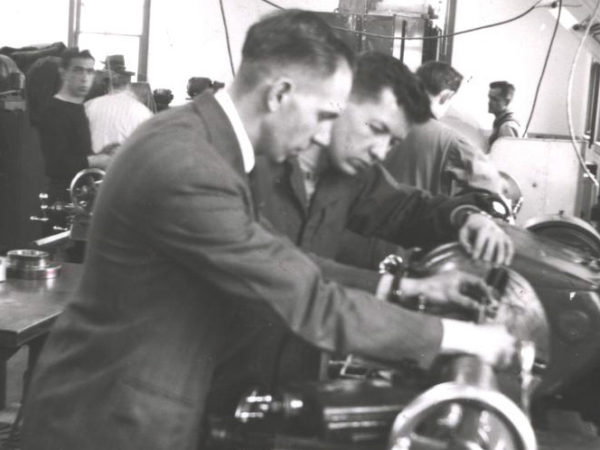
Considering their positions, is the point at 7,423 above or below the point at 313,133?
below

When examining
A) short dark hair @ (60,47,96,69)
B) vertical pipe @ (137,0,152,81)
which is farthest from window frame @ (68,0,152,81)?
short dark hair @ (60,47,96,69)

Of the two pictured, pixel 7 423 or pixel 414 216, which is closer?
pixel 414 216

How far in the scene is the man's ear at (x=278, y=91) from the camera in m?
1.26

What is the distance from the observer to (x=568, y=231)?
85.0 inches

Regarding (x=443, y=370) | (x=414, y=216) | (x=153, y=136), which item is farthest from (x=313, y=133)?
(x=414, y=216)

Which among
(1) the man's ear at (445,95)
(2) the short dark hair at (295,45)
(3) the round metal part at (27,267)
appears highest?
(2) the short dark hair at (295,45)

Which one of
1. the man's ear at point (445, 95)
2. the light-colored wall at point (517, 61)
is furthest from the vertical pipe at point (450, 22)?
the man's ear at point (445, 95)

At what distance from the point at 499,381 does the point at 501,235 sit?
1.75 ft

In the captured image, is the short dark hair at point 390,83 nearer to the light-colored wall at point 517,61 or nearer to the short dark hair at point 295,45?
the short dark hair at point 295,45

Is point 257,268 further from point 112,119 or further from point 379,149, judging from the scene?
point 112,119

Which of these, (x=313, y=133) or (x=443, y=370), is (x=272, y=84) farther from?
(x=443, y=370)

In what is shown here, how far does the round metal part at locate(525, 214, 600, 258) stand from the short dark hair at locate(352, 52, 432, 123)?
0.42 m

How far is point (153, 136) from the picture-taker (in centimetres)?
115

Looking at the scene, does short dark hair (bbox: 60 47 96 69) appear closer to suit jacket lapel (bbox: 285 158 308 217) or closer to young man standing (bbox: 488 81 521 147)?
young man standing (bbox: 488 81 521 147)
